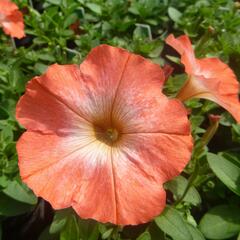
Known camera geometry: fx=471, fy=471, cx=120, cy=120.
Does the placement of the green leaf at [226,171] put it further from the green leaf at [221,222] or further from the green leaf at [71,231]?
the green leaf at [71,231]

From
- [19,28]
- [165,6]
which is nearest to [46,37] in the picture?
[19,28]

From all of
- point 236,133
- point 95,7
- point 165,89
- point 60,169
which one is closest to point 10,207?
point 60,169

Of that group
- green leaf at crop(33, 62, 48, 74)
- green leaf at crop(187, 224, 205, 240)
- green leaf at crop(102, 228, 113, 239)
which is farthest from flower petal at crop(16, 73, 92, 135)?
green leaf at crop(33, 62, 48, 74)

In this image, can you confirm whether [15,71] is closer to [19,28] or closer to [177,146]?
[19,28]

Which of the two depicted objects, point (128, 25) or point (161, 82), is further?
point (128, 25)

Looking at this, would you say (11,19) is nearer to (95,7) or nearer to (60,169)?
(95,7)

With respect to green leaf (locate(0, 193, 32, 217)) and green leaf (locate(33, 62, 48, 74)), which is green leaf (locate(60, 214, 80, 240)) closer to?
green leaf (locate(0, 193, 32, 217))

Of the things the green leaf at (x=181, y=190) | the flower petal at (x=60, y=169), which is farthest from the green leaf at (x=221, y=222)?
the flower petal at (x=60, y=169)

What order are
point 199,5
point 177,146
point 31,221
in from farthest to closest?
point 199,5
point 31,221
point 177,146
